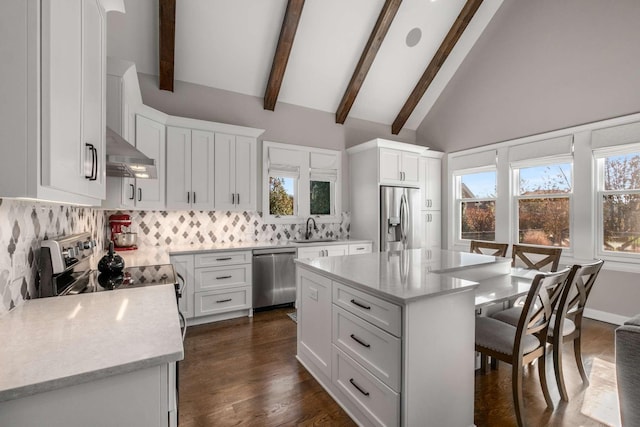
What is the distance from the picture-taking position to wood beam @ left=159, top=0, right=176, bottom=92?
3175mm

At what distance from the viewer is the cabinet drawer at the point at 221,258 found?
343cm

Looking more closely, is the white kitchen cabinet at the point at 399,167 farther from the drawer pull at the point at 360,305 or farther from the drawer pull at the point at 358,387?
the drawer pull at the point at 358,387

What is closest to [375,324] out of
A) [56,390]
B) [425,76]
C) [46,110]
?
[56,390]

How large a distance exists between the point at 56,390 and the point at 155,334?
0.27 m

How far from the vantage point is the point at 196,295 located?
341cm

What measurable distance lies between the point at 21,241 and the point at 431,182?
5.33m

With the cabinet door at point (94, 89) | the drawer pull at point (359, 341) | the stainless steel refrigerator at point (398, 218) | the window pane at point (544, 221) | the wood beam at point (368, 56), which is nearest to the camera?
the cabinet door at point (94, 89)

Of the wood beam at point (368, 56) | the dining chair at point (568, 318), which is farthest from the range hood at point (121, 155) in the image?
the wood beam at point (368, 56)

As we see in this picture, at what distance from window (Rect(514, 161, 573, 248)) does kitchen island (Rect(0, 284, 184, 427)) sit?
15.9ft

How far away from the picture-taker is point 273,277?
3.85m

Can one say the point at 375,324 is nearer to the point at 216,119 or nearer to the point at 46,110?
the point at 46,110

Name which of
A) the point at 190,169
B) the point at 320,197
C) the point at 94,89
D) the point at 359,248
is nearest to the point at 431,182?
the point at 359,248

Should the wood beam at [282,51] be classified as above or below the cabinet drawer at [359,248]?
above

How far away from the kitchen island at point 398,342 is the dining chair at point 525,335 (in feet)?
0.92
